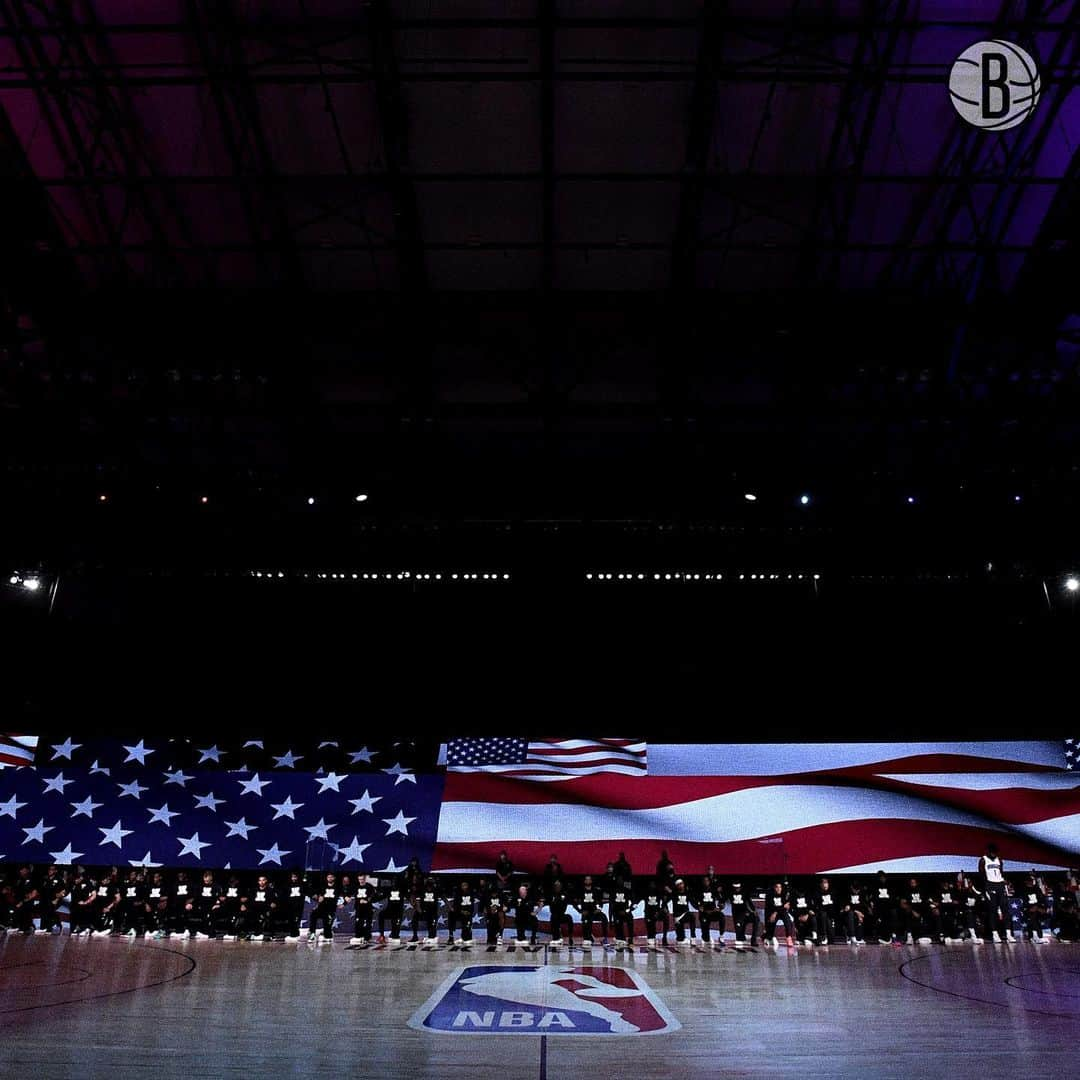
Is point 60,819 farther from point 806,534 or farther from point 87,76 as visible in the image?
point 806,534

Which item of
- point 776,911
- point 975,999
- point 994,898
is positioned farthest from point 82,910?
point 994,898

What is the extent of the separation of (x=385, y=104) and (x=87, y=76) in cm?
498

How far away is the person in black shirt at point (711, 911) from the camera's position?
1346 centimetres

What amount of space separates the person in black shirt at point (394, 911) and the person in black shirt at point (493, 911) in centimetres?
142

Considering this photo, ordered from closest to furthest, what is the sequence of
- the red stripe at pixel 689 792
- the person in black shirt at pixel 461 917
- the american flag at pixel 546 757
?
1. the person in black shirt at pixel 461 917
2. the red stripe at pixel 689 792
3. the american flag at pixel 546 757

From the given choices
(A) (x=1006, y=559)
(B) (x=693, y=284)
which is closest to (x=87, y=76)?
(B) (x=693, y=284)

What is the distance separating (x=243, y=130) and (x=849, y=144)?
960 cm

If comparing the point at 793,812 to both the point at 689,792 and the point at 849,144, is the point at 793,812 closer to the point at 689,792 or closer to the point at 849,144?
the point at 689,792

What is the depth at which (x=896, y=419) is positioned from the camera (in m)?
15.4

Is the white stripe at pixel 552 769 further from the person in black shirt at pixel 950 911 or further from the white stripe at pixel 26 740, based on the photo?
the white stripe at pixel 26 740

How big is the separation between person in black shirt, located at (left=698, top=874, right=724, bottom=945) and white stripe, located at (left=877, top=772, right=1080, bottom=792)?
481 centimetres

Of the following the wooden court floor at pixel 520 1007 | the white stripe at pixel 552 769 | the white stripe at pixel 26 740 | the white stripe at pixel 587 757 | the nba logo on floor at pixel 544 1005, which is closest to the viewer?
the wooden court floor at pixel 520 1007

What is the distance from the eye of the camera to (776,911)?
13.8m

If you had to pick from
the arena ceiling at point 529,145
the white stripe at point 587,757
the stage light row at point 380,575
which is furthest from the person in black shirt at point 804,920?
the arena ceiling at point 529,145
